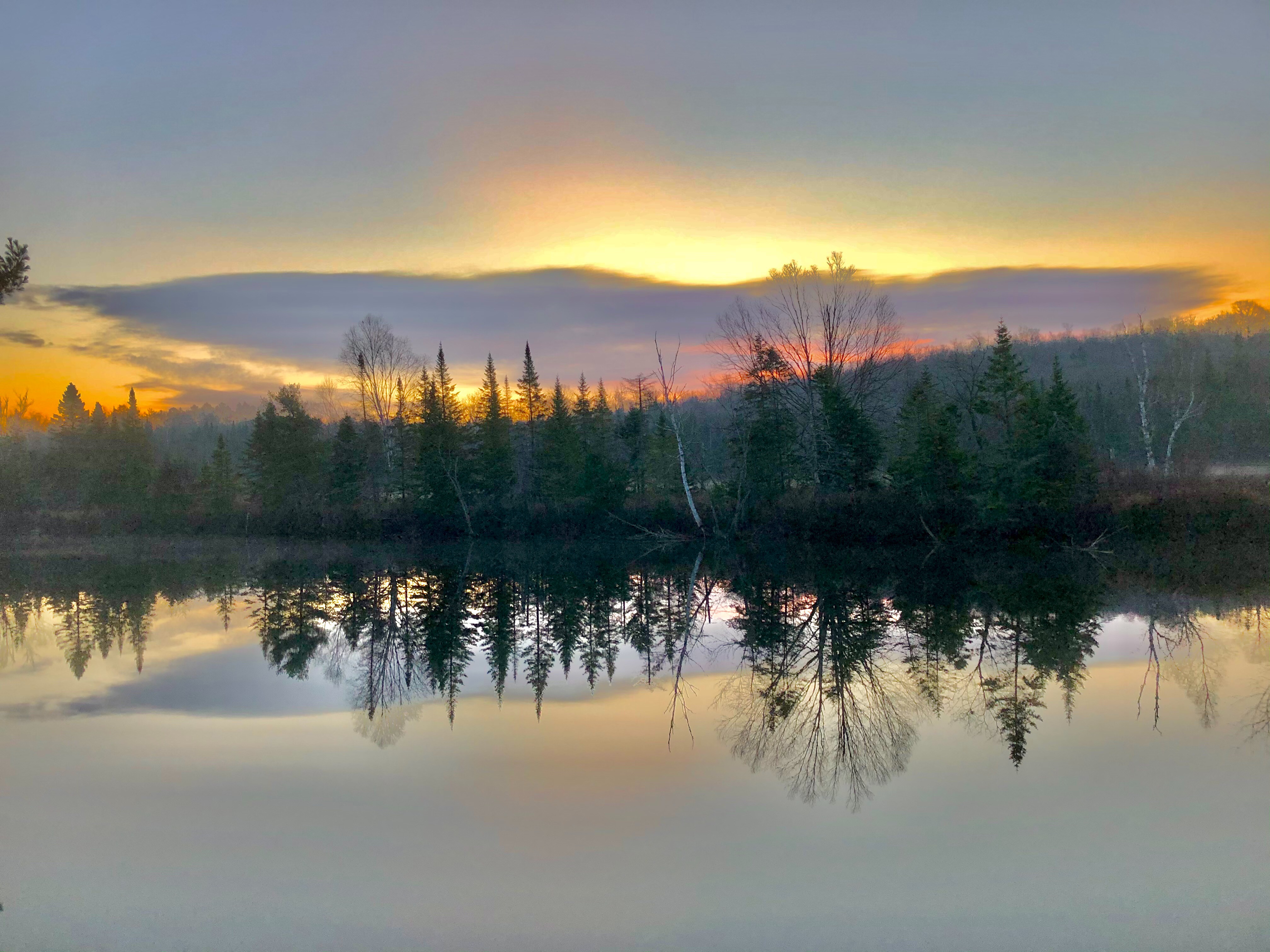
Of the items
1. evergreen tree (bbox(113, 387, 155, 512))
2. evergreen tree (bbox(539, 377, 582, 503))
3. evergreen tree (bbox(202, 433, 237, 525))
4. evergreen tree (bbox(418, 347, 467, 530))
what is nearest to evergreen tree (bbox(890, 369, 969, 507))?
evergreen tree (bbox(539, 377, 582, 503))

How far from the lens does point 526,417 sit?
57562mm

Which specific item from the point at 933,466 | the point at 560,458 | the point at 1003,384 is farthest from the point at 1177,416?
the point at 560,458

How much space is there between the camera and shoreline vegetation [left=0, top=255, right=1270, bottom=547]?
29391 mm

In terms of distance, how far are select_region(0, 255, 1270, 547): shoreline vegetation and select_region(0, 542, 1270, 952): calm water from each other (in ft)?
46.0

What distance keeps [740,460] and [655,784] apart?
30.6 meters

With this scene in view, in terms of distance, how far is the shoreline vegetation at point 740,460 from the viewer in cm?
2939

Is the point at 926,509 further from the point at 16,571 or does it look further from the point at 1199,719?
the point at 16,571

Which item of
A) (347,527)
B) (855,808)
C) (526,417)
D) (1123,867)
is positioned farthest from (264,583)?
(526,417)

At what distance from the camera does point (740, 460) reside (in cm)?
3741

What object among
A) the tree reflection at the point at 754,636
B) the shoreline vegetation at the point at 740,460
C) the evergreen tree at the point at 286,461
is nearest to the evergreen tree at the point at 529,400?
the shoreline vegetation at the point at 740,460

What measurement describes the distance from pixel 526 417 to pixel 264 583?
108ft

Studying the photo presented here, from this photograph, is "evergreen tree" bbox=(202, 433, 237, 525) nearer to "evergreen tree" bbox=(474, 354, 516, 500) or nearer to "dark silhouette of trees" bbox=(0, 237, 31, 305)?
"evergreen tree" bbox=(474, 354, 516, 500)

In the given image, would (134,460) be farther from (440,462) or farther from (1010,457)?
(1010,457)

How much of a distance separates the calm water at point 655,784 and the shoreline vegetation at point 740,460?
1404cm
